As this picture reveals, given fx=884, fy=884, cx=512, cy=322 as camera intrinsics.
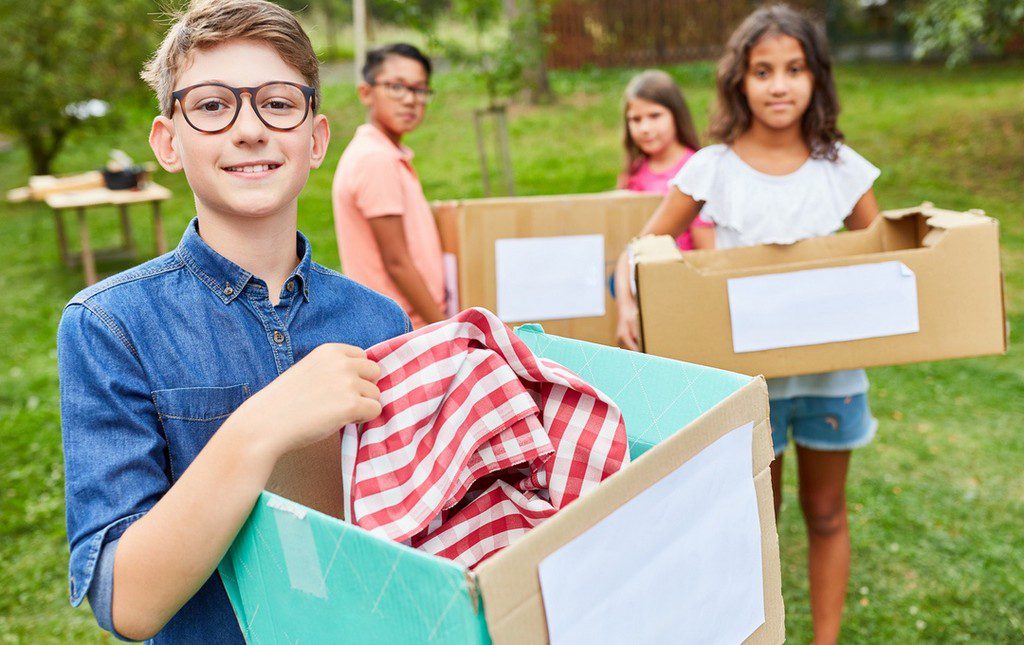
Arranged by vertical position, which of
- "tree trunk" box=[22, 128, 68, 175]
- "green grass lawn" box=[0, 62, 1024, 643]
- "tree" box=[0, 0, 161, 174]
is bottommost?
"green grass lawn" box=[0, 62, 1024, 643]

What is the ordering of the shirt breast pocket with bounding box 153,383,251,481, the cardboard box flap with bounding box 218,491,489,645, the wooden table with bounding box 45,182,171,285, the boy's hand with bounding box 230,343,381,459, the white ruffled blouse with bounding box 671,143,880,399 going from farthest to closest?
the wooden table with bounding box 45,182,171,285 < the white ruffled blouse with bounding box 671,143,880,399 < the shirt breast pocket with bounding box 153,383,251,481 < the boy's hand with bounding box 230,343,381,459 < the cardboard box flap with bounding box 218,491,489,645

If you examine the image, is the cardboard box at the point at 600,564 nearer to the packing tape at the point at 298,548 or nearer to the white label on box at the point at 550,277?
the packing tape at the point at 298,548

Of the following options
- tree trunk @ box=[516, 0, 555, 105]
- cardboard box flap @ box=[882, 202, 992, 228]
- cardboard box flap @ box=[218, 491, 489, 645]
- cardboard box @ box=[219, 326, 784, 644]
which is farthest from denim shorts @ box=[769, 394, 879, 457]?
tree trunk @ box=[516, 0, 555, 105]

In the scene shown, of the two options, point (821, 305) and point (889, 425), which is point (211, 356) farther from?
point (889, 425)

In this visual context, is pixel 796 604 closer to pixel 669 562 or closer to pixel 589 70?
pixel 669 562

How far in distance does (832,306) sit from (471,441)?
3.70 ft

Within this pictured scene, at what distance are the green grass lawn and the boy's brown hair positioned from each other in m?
2.42

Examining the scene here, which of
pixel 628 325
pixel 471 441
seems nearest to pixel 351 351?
pixel 471 441

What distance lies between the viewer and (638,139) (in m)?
3.53

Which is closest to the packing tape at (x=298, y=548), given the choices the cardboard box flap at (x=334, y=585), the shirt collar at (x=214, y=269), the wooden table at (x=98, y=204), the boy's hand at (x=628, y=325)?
the cardboard box flap at (x=334, y=585)

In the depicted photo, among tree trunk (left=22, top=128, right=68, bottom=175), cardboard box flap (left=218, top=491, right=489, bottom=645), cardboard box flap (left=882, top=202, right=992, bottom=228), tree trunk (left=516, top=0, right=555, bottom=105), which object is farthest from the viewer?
tree trunk (left=22, top=128, right=68, bottom=175)

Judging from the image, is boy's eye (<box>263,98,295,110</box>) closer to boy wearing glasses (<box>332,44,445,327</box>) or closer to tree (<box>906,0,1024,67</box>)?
boy wearing glasses (<box>332,44,445,327</box>)

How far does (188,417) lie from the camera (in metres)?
1.03

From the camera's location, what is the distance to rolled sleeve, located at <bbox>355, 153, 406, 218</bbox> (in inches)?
107
